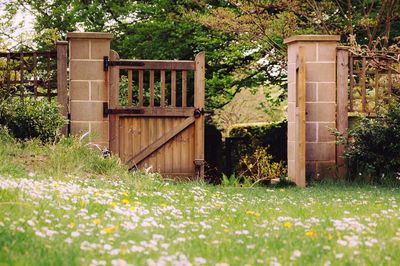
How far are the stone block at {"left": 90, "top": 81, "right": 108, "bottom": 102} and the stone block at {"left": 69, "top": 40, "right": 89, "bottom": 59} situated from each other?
1.44 ft

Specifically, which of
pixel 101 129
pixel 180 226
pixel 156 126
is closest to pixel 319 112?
pixel 156 126

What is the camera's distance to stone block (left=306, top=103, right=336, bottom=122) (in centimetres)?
1066

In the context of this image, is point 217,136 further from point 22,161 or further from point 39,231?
point 39,231

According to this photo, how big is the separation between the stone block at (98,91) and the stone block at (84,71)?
0.30 ft

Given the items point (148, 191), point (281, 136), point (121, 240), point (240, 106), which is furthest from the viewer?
point (240, 106)

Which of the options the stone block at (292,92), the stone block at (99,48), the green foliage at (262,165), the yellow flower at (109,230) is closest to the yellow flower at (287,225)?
the yellow flower at (109,230)

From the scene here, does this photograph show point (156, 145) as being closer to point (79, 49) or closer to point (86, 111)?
point (86, 111)

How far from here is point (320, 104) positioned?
10672 mm

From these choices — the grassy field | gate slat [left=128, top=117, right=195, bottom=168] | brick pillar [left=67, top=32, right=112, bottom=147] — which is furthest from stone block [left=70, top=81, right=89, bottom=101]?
the grassy field

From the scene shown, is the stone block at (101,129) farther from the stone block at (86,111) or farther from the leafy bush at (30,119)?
the leafy bush at (30,119)

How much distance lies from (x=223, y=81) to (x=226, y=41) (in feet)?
4.28

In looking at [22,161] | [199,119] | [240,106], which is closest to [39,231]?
[22,161]

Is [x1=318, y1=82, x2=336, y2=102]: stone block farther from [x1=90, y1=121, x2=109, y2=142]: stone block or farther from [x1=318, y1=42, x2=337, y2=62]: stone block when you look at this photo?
[x1=90, y1=121, x2=109, y2=142]: stone block

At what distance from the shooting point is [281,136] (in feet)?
48.2
